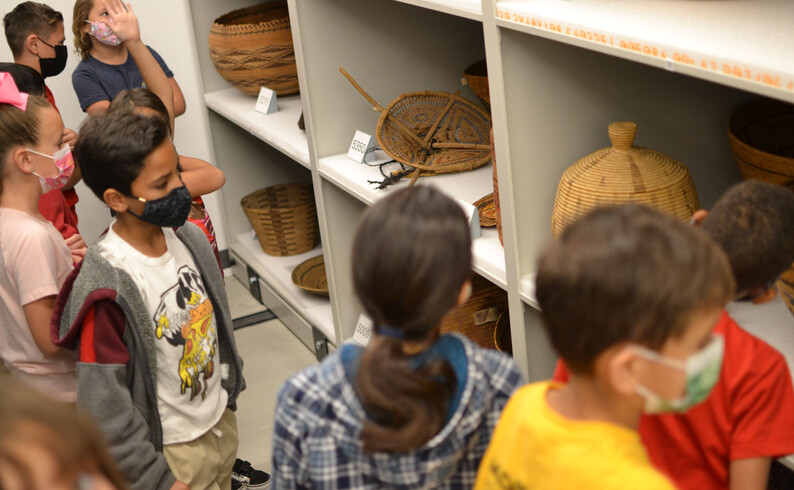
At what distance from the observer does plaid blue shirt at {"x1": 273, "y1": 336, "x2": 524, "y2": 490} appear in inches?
38.4

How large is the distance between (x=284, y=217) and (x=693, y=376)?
2547 mm

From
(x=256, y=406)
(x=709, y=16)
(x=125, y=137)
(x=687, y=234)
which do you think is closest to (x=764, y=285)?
(x=687, y=234)

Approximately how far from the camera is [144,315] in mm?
1562

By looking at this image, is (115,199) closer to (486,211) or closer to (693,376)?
(486,211)

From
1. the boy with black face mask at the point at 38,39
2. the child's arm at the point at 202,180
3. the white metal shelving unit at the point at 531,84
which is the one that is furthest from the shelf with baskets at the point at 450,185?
the boy with black face mask at the point at 38,39

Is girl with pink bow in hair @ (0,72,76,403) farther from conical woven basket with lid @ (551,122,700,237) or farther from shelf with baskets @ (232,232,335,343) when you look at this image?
shelf with baskets @ (232,232,335,343)

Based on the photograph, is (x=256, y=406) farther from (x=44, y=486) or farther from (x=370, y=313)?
(x=44, y=486)

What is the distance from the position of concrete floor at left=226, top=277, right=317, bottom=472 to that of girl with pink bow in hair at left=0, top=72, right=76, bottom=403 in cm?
84

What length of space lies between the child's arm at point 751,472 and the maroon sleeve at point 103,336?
3.37 feet

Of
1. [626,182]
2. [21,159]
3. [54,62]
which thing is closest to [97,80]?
[54,62]

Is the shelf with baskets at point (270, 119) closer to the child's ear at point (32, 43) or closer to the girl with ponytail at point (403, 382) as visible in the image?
the child's ear at point (32, 43)

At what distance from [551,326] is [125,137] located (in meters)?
1.00

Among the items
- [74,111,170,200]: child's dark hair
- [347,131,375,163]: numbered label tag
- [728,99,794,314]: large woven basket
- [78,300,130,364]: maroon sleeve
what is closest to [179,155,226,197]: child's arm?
[347,131,375,163]: numbered label tag

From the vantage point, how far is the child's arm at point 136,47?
2688mm
